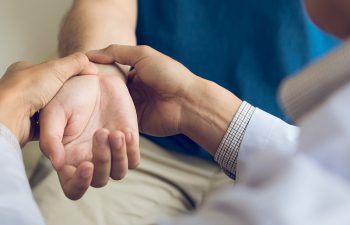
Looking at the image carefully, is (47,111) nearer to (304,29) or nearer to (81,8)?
(81,8)

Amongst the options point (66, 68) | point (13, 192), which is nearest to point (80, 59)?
point (66, 68)

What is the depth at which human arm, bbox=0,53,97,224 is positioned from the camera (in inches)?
20.5

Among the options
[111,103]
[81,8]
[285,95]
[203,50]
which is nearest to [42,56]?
[81,8]

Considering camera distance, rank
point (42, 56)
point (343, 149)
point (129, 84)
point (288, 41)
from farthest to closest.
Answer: point (42, 56) < point (288, 41) < point (129, 84) < point (343, 149)

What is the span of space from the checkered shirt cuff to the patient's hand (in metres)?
0.13

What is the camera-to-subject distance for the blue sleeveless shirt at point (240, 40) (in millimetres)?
877

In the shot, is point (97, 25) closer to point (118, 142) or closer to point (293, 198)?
point (118, 142)

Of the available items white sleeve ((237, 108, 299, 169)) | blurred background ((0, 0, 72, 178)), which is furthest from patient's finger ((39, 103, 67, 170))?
blurred background ((0, 0, 72, 178))

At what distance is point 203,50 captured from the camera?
91 cm

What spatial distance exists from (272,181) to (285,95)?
8cm

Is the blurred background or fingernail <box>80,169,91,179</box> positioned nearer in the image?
fingernail <box>80,169,91,179</box>

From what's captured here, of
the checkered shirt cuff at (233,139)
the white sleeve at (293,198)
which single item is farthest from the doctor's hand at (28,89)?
the white sleeve at (293,198)

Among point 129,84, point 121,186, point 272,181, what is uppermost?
point 272,181

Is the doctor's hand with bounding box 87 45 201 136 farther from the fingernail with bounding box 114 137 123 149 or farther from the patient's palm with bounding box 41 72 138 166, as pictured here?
the fingernail with bounding box 114 137 123 149
